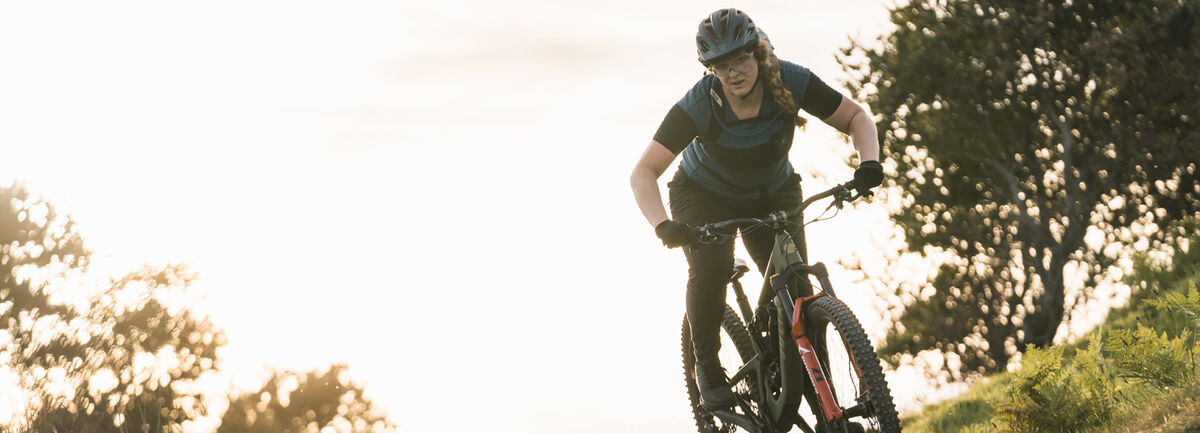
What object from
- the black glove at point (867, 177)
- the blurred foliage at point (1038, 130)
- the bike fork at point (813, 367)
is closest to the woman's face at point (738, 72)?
the black glove at point (867, 177)

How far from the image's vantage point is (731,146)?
5723 millimetres

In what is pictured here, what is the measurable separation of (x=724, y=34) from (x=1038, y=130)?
45.9ft

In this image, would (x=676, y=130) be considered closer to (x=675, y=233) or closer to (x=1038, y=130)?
(x=675, y=233)

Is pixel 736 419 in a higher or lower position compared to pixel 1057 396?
higher

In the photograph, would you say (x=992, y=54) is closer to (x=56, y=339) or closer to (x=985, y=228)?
(x=985, y=228)

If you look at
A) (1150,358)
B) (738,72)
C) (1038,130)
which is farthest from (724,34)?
(1038,130)

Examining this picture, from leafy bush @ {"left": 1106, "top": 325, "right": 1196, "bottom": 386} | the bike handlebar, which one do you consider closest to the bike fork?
the bike handlebar

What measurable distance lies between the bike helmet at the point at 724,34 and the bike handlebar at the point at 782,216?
0.77 metres

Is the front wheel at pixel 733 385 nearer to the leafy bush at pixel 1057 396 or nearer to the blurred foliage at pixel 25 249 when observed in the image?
the leafy bush at pixel 1057 396

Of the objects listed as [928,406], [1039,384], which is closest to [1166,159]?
[928,406]

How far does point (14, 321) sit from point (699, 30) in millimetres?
33953

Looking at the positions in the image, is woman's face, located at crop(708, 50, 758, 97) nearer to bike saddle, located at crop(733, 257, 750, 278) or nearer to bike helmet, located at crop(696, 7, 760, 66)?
bike helmet, located at crop(696, 7, 760, 66)

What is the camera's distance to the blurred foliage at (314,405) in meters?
44.9

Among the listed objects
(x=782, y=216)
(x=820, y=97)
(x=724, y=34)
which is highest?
(x=724, y=34)
